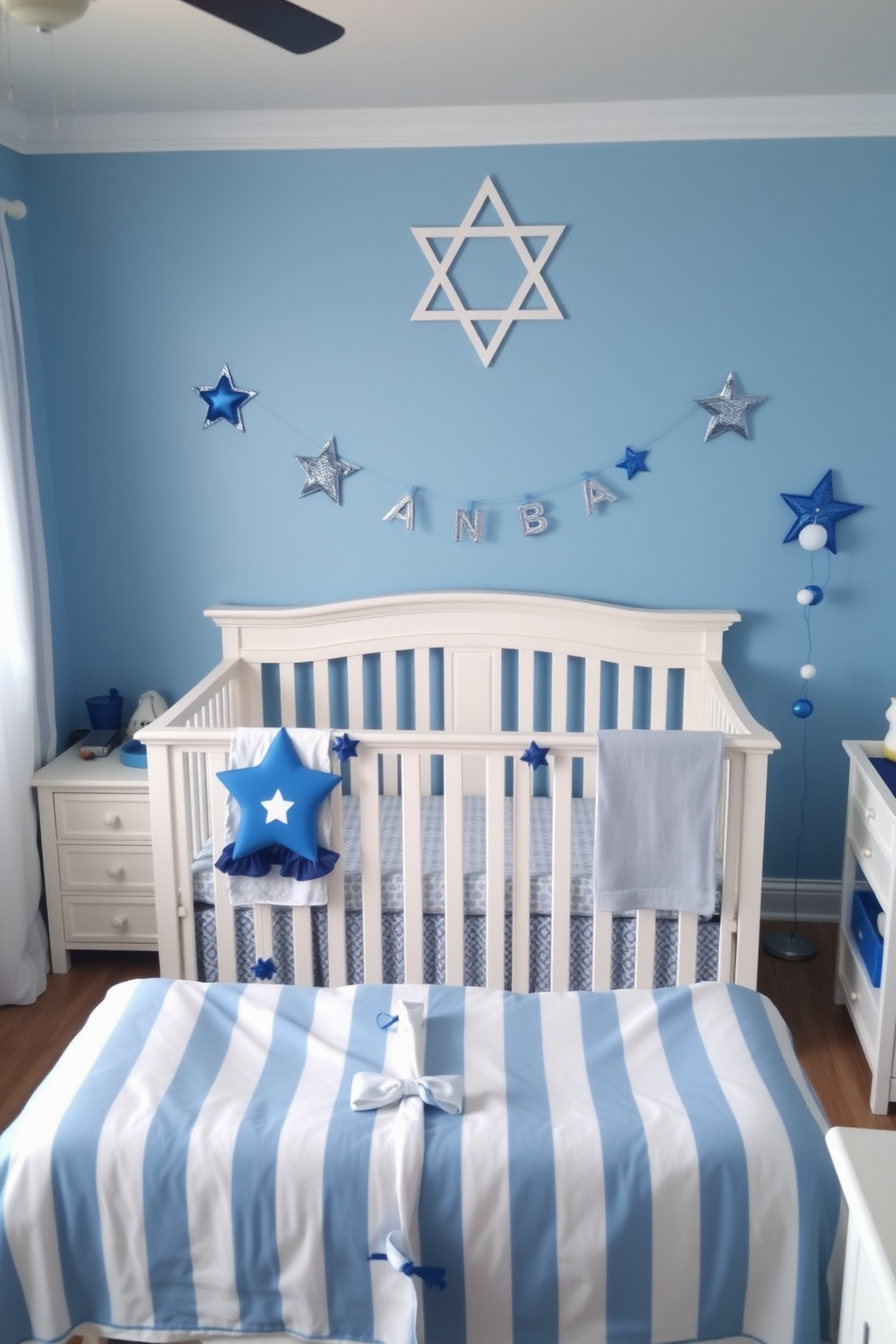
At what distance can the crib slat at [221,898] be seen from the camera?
99.0 inches

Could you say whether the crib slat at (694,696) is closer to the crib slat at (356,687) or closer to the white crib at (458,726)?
the white crib at (458,726)

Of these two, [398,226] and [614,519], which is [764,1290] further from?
[398,226]

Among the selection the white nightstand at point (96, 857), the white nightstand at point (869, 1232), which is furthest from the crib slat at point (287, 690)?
the white nightstand at point (869, 1232)

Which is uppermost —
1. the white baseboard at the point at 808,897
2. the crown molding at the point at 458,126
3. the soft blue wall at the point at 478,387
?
the crown molding at the point at 458,126

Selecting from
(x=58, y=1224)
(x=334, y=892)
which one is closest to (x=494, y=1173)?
(x=58, y=1224)

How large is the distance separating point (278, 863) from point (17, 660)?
36.9 inches

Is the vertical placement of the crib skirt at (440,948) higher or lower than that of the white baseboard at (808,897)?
higher

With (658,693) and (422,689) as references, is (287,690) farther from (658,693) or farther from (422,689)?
(658,693)

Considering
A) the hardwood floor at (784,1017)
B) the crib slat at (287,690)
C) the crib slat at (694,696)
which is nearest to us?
the hardwood floor at (784,1017)

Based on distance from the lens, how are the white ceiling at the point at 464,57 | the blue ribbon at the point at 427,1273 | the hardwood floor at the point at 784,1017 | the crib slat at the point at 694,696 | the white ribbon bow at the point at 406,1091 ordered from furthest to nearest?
the crib slat at the point at 694,696 → the hardwood floor at the point at 784,1017 → the white ceiling at the point at 464,57 → the white ribbon bow at the point at 406,1091 → the blue ribbon at the point at 427,1273

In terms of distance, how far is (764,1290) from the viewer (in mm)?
1656

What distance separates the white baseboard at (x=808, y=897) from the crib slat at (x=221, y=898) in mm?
1614

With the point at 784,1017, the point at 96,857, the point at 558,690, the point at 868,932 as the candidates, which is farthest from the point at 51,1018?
the point at 868,932

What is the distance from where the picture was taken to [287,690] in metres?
3.29
